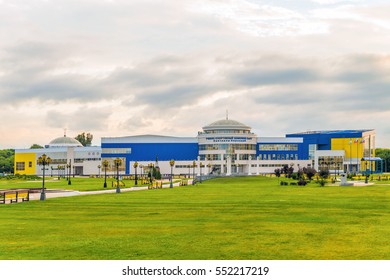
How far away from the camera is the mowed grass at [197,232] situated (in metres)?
23.0

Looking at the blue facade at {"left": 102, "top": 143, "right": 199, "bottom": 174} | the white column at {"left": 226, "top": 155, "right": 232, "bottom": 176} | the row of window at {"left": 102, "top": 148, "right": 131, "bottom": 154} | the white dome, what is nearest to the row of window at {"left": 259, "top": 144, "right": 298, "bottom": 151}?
the white dome

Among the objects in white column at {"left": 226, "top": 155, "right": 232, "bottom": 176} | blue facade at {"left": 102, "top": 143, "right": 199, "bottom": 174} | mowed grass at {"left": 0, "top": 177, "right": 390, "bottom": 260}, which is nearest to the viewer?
mowed grass at {"left": 0, "top": 177, "right": 390, "bottom": 260}

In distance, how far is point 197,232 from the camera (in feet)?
95.5

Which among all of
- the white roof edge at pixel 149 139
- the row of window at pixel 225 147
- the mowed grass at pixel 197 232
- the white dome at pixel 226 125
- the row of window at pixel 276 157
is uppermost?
the white dome at pixel 226 125

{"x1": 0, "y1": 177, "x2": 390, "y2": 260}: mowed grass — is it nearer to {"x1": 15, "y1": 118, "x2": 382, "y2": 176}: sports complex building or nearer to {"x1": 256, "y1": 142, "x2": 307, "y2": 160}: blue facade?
{"x1": 15, "y1": 118, "x2": 382, "y2": 176}: sports complex building

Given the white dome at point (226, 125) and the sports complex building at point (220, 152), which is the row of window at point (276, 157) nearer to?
the sports complex building at point (220, 152)

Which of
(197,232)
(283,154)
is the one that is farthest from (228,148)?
(197,232)

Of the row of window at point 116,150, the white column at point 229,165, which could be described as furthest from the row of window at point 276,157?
the row of window at point 116,150

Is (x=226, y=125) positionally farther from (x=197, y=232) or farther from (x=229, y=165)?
(x=197, y=232)

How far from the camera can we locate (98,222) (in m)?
34.6

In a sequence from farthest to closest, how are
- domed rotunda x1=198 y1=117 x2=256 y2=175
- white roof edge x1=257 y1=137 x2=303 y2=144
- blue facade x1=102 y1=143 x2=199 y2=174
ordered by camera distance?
white roof edge x1=257 y1=137 x2=303 y2=144
blue facade x1=102 y1=143 x2=199 y2=174
domed rotunda x1=198 y1=117 x2=256 y2=175

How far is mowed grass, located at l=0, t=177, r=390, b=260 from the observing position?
75.6 feet

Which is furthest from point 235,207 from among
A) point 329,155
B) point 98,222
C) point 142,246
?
point 329,155

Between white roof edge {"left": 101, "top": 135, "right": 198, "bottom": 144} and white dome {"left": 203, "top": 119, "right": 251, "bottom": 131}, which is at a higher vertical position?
white dome {"left": 203, "top": 119, "right": 251, "bottom": 131}
